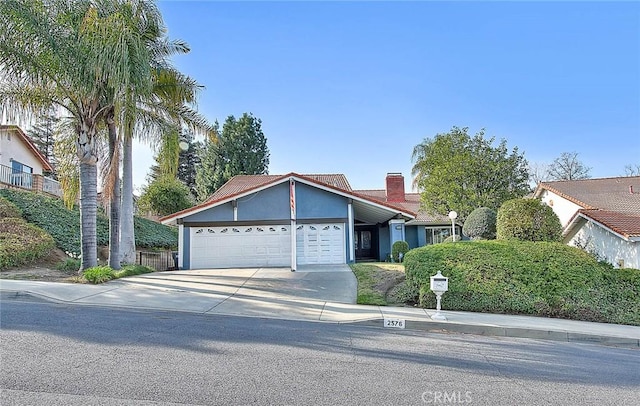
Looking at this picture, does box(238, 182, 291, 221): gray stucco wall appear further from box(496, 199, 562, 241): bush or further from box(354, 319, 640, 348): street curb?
box(354, 319, 640, 348): street curb

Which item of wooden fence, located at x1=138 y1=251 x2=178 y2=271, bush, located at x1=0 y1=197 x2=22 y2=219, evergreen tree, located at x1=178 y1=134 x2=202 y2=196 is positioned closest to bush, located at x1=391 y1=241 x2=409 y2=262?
wooden fence, located at x1=138 y1=251 x2=178 y2=271

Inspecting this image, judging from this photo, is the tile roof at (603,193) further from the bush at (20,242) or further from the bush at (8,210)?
the bush at (8,210)

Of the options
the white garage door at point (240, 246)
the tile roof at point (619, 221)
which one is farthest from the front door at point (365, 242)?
the tile roof at point (619, 221)

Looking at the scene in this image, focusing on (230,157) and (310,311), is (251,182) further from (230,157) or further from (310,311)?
(310,311)

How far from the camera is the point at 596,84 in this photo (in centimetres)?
1517

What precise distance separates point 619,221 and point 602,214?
39.5 inches

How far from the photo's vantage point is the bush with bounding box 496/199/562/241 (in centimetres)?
1167

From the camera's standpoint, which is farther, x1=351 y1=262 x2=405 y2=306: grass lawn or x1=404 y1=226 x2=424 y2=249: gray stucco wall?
x1=404 y1=226 x2=424 y2=249: gray stucco wall

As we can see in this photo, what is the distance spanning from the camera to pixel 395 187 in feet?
91.2

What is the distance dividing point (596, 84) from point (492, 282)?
10.5 meters

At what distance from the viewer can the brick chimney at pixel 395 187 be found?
27.6m

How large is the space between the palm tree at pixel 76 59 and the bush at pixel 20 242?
2.67 meters

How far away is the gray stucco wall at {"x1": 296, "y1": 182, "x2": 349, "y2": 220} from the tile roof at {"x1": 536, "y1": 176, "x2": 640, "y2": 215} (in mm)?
12553

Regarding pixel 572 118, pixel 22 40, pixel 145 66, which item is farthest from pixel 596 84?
pixel 22 40
